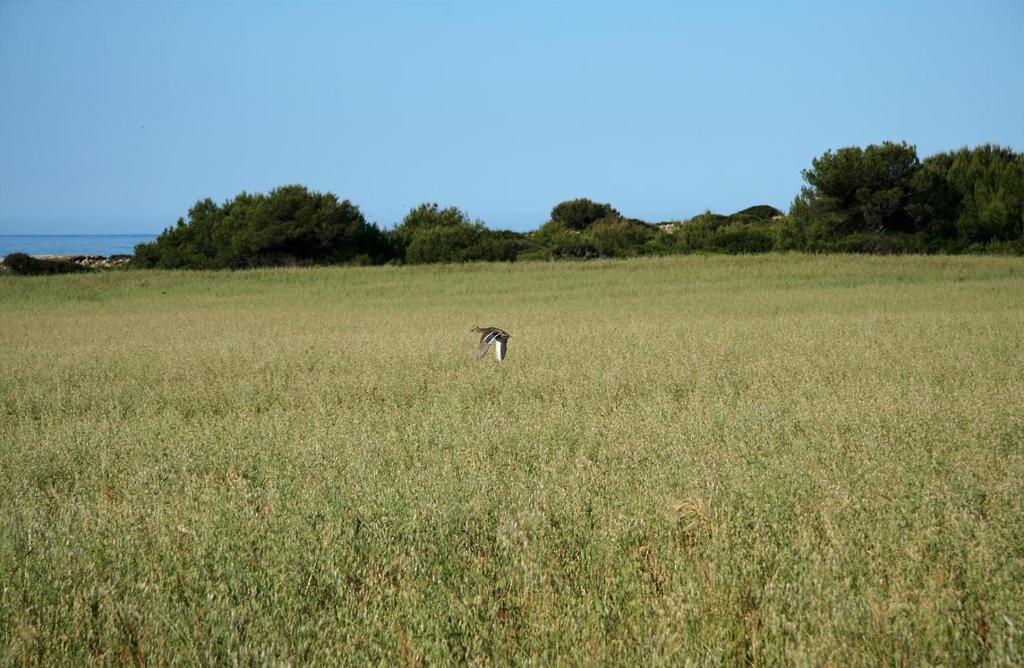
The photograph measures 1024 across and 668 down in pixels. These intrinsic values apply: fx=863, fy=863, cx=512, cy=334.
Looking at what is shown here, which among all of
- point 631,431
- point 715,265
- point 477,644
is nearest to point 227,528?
point 477,644

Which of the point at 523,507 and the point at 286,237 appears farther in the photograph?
the point at 286,237

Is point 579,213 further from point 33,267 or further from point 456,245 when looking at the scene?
point 33,267

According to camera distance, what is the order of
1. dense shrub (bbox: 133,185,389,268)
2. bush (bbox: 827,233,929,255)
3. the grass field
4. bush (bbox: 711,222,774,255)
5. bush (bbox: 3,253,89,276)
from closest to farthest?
the grass field < bush (bbox: 827,233,929,255) < bush (bbox: 3,253,89,276) < dense shrub (bbox: 133,185,389,268) < bush (bbox: 711,222,774,255)

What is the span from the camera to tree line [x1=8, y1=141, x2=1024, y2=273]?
36.9m

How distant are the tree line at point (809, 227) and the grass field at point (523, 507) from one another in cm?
2804

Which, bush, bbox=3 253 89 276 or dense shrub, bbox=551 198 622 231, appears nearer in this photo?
bush, bbox=3 253 89 276

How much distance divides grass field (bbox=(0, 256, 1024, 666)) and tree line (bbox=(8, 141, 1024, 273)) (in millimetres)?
28040

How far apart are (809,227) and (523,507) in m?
37.4

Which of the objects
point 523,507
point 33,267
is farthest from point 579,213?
A: point 523,507

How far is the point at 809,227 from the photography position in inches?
1515

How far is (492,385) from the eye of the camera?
7926 mm

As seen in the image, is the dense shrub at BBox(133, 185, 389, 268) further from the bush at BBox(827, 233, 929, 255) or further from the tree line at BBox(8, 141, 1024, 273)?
the bush at BBox(827, 233, 929, 255)

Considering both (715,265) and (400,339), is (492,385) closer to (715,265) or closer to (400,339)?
(400,339)

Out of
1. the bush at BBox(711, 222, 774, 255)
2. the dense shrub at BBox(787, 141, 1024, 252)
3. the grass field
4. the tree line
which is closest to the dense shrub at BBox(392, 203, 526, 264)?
the tree line
